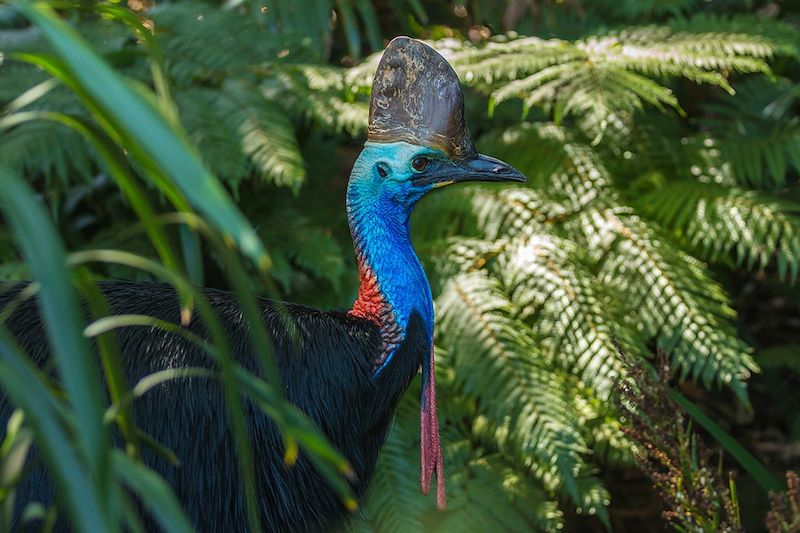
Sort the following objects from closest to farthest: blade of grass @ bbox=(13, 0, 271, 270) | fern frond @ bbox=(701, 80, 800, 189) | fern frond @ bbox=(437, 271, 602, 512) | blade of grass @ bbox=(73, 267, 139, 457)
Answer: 1. blade of grass @ bbox=(13, 0, 271, 270)
2. blade of grass @ bbox=(73, 267, 139, 457)
3. fern frond @ bbox=(437, 271, 602, 512)
4. fern frond @ bbox=(701, 80, 800, 189)

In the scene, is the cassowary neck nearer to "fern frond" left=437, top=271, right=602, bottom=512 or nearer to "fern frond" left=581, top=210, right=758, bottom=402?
"fern frond" left=437, top=271, right=602, bottom=512

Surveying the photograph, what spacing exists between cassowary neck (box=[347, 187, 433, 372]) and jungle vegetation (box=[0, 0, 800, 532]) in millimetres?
373

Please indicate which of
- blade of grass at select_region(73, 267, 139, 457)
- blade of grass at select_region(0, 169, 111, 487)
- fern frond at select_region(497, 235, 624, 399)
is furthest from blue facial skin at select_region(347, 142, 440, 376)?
blade of grass at select_region(0, 169, 111, 487)

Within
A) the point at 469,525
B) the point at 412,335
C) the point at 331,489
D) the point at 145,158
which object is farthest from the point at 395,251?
the point at 145,158

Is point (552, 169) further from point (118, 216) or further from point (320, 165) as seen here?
point (118, 216)

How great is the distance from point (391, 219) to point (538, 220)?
94cm

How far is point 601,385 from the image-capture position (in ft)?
8.62

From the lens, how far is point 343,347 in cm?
200

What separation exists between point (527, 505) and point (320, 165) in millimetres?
1186

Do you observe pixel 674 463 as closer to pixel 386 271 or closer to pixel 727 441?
pixel 727 441

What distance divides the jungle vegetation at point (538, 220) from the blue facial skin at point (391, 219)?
0.41 metres

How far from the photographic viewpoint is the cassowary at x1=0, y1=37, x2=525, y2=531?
1921 millimetres

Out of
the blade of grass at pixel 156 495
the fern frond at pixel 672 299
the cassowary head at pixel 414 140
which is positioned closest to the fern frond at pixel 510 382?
the fern frond at pixel 672 299

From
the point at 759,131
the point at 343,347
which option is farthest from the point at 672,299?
the point at 343,347
